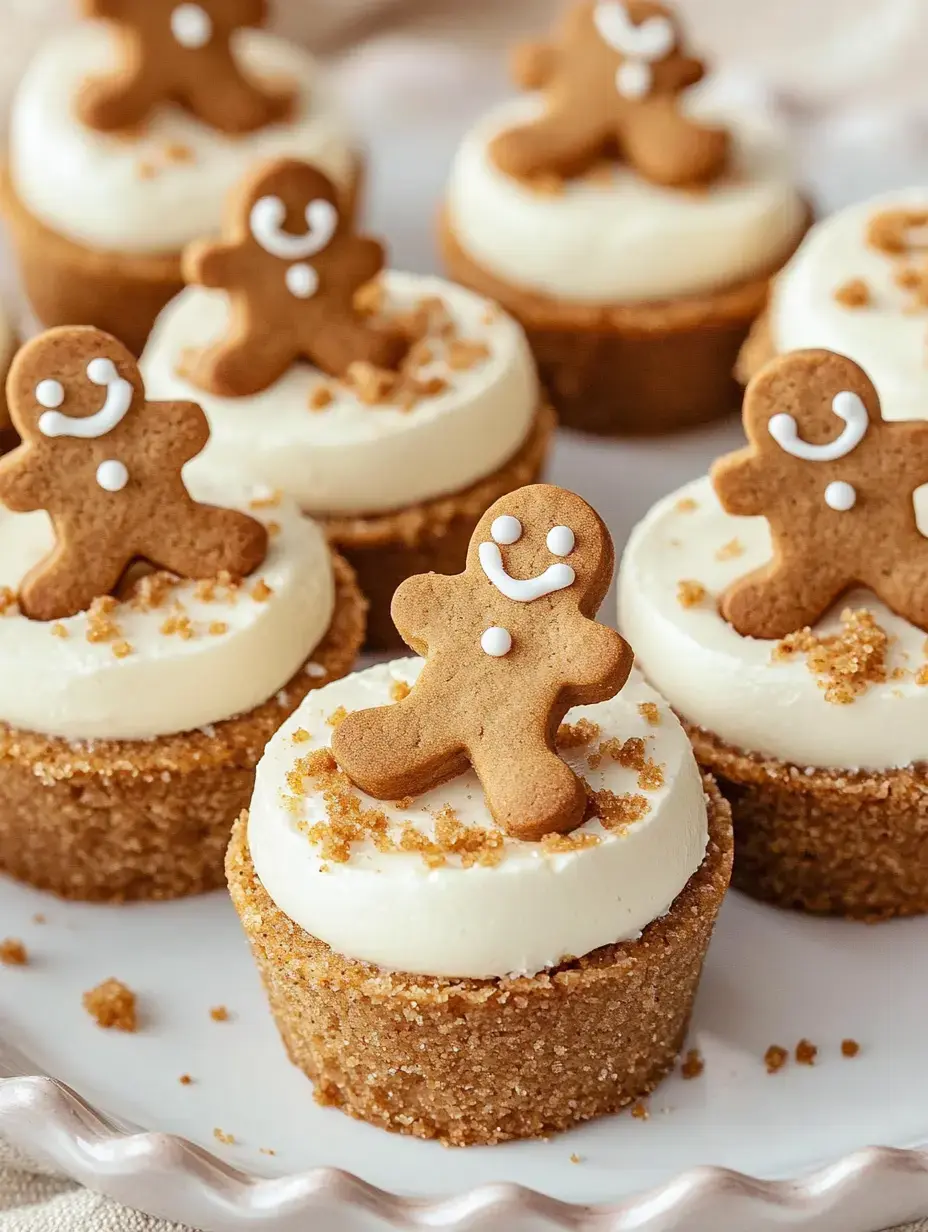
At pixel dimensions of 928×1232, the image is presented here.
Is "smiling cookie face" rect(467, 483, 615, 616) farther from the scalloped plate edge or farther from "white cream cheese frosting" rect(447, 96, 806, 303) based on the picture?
"white cream cheese frosting" rect(447, 96, 806, 303)

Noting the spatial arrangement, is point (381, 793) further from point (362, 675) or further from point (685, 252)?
Result: point (685, 252)

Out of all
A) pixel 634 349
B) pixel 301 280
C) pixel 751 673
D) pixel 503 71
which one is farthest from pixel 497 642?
pixel 503 71

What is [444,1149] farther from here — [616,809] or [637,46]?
[637,46]

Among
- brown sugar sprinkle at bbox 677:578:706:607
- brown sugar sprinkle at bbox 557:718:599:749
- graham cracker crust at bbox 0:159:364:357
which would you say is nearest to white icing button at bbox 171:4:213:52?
graham cracker crust at bbox 0:159:364:357

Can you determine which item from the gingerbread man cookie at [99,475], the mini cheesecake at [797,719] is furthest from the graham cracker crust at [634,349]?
the gingerbread man cookie at [99,475]

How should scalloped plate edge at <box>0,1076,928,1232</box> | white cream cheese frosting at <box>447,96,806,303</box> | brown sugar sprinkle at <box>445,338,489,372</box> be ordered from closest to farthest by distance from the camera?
scalloped plate edge at <box>0,1076,928,1232</box>, brown sugar sprinkle at <box>445,338,489,372</box>, white cream cheese frosting at <box>447,96,806,303</box>

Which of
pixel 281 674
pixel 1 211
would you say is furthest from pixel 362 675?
pixel 1 211

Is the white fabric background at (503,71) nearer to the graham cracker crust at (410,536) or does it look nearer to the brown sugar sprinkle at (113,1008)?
the graham cracker crust at (410,536)
